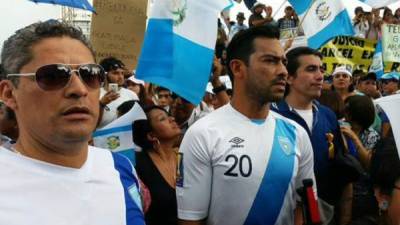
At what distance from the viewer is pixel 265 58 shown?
349cm

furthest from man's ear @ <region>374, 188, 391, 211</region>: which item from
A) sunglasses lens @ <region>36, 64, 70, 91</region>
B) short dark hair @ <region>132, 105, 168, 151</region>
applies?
short dark hair @ <region>132, 105, 168, 151</region>

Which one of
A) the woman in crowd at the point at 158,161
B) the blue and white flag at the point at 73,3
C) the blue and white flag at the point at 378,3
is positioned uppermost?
the blue and white flag at the point at 378,3

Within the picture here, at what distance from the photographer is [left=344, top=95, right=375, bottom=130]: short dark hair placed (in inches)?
199

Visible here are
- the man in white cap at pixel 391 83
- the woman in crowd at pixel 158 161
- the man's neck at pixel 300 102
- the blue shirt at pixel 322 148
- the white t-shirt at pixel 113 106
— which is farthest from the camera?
the man in white cap at pixel 391 83

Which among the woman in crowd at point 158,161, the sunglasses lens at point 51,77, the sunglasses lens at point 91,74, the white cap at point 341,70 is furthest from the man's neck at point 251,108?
the white cap at point 341,70

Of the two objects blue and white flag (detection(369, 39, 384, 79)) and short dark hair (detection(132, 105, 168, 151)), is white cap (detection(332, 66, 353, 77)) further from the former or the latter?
short dark hair (detection(132, 105, 168, 151))

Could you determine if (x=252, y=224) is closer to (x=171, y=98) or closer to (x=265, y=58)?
(x=265, y=58)

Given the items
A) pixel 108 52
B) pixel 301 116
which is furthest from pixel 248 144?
pixel 108 52

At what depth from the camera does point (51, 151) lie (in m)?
2.02

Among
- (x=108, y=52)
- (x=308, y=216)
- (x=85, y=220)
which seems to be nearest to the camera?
(x=85, y=220)

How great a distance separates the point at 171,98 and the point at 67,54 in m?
4.34

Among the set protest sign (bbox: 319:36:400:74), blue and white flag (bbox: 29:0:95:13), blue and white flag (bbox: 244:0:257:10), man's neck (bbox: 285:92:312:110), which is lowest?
man's neck (bbox: 285:92:312:110)

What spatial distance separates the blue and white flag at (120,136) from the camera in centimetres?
415

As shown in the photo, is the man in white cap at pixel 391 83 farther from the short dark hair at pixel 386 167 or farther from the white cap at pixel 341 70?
the short dark hair at pixel 386 167
